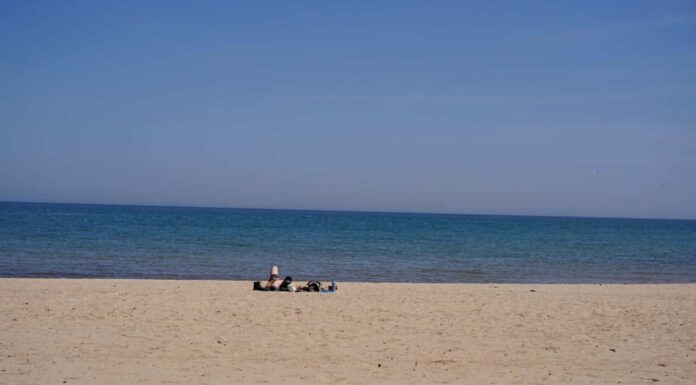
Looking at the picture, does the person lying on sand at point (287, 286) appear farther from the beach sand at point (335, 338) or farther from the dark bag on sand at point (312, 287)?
the beach sand at point (335, 338)

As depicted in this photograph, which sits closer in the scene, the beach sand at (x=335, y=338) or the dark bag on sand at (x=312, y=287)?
the beach sand at (x=335, y=338)

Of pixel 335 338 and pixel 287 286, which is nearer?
pixel 335 338

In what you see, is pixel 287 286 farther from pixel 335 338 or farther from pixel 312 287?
pixel 335 338

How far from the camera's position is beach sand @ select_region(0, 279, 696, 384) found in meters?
8.64

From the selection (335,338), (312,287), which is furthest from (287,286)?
(335,338)

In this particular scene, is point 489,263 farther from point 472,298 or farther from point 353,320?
point 353,320

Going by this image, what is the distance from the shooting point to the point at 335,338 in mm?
10875

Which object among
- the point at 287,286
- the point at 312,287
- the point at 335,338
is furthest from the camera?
the point at 312,287

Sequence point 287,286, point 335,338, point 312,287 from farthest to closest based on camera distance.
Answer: point 312,287
point 287,286
point 335,338

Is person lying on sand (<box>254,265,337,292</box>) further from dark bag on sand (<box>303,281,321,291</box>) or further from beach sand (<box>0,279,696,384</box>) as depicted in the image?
beach sand (<box>0,279,696,384</box>)

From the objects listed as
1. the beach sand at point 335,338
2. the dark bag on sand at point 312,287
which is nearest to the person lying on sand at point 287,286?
the dark bag on sand at point 312,287

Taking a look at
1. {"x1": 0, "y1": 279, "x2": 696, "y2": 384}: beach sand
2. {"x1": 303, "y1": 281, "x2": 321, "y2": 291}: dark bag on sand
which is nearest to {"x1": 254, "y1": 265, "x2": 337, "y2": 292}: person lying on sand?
{"x1": 303, "y1": 281, "x2": 321, "y2": 291}: dark bag on sand

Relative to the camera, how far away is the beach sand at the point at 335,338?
864 cm

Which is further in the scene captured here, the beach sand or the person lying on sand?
the person lying on sand
